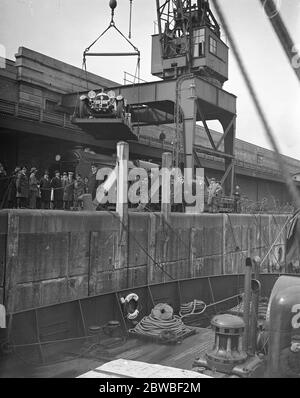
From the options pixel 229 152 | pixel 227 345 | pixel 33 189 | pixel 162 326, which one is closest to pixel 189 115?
pixel 229 152

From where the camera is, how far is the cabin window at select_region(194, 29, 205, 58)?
22094 millimetres

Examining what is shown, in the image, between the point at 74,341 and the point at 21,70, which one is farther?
the point at 21,70

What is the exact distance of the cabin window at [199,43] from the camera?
22.1 meters

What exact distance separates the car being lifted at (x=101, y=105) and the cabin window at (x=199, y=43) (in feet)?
21.2

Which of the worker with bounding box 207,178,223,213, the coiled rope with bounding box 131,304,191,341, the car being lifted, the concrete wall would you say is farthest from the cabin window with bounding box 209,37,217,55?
the coiled rope with bounding box 131,304,191,341

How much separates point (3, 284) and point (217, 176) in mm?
28818

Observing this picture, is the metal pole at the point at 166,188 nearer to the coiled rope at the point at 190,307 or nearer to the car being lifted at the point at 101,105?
the coiled rope at the point at 190,307

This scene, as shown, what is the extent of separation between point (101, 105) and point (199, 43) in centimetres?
773

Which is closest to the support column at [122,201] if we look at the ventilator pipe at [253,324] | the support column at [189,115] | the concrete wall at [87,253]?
the concrete wall at [87,253]

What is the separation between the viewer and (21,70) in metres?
20.8

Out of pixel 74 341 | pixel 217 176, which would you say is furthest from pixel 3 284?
pixel 217 176

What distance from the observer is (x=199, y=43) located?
2225 centimetres
